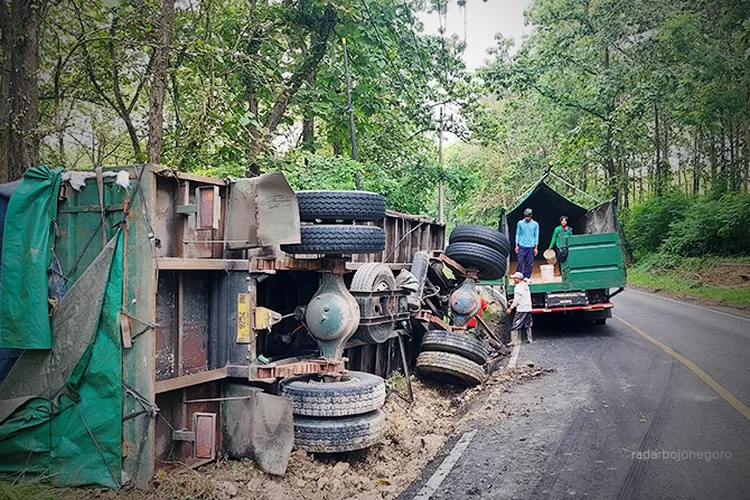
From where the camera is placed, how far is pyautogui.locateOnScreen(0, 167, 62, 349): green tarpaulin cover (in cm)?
470

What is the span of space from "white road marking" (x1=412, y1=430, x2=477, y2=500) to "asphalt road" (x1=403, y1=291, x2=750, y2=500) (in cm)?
5

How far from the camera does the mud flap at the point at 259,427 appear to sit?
5121 millimetres

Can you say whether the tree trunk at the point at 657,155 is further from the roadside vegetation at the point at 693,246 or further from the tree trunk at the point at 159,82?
the tree trunk at the point at 159,82

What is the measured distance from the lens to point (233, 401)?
5.41 meters

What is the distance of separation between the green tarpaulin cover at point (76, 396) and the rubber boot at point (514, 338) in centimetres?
864

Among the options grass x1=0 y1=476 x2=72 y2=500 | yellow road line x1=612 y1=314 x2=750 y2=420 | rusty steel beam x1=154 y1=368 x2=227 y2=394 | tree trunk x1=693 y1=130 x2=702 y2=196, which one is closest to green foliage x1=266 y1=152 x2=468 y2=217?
rusty steel beam x1=154 y1=368 x2=227 y2=394

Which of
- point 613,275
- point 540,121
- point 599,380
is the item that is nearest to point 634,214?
point 540,121

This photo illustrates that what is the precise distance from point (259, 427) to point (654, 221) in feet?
94.0

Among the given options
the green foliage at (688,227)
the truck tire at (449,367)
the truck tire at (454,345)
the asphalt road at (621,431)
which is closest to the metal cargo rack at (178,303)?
the asphalt road at (621,431)

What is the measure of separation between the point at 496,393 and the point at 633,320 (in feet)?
25.0

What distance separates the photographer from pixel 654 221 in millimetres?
29375

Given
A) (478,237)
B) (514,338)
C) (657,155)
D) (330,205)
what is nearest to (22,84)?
(330,205)

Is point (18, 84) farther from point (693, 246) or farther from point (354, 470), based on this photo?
point (693, 246)

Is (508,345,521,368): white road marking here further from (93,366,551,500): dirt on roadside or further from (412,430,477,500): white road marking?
(412,430,477,500): white road marking
